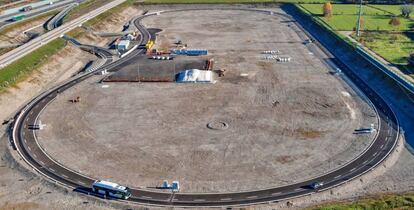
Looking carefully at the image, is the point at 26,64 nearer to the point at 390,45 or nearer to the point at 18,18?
the point at 18,18

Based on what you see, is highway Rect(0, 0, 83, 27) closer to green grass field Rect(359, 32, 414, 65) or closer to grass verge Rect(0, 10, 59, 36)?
grass verge Rect(0, 10, 59, 36)

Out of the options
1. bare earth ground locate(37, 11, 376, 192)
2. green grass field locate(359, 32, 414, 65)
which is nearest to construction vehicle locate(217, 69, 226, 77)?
bare earth ground locate(37, 11, 376, 192)

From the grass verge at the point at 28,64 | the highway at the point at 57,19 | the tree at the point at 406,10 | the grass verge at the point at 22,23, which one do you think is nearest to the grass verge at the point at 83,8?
the highway at the point at 57,19

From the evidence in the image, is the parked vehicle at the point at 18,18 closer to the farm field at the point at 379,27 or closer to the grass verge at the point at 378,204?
the farm field at the point at 379,27

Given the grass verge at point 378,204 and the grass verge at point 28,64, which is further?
the grass verge at point 28,64

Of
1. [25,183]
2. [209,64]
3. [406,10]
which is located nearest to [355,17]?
[406,10]
